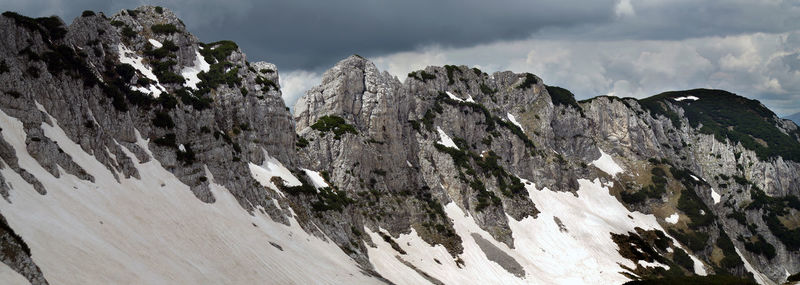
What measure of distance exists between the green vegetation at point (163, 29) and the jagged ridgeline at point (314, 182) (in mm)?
234

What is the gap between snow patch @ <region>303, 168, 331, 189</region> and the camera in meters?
92.9

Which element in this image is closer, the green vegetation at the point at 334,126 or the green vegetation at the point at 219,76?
the green vegetation at the point at 219,76

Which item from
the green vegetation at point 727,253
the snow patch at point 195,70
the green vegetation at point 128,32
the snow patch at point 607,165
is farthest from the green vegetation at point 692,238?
the green vegetation at point 128,32

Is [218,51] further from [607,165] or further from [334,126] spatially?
[607,165]

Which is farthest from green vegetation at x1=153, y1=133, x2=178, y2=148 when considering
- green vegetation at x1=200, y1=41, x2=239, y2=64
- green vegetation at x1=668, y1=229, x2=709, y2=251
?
green vegetation at x1=668, y1=229, x2=709, y2=251

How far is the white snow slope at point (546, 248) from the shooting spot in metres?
94.3

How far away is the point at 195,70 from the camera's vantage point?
88812mm

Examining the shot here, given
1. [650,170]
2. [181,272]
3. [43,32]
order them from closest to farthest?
[181,272], [43,32], [650,170]

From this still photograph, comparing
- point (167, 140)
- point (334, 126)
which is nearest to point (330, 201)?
point (167, 140)

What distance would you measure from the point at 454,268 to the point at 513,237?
31276 millimetres

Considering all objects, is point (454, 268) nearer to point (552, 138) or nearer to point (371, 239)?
point (371, 239)

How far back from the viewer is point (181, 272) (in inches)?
1679

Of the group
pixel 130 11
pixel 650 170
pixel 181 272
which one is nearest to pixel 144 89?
pixel 130 11

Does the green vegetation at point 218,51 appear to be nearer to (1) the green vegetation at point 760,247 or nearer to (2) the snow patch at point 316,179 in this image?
(2) the snow patch at point 316,179
